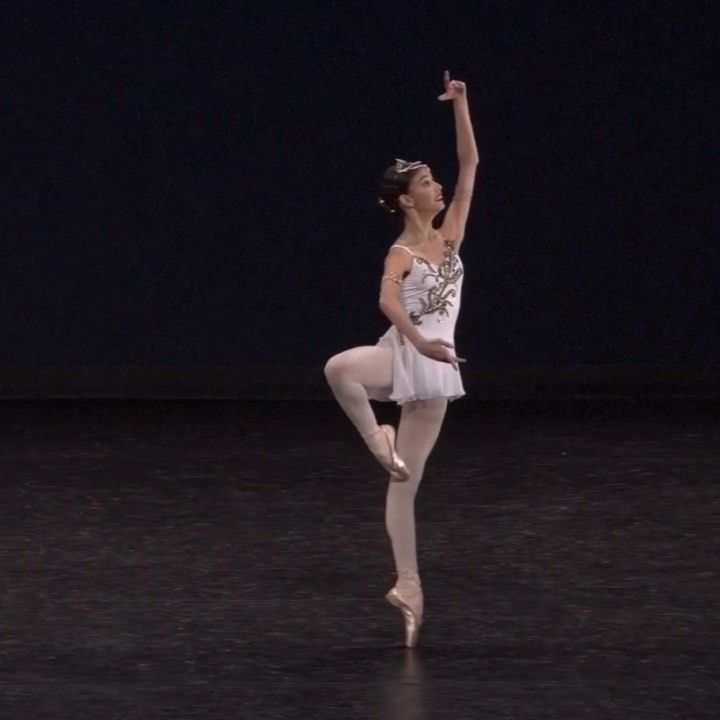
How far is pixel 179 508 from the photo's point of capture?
9141 mm

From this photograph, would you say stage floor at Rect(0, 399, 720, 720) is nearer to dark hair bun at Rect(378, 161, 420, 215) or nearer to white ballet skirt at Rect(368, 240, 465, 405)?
white ballet skirt at Rect(368, 240, 465, 405)

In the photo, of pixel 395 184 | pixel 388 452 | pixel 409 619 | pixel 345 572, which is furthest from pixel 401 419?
pixel 345 572

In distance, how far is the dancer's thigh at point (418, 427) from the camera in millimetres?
6191

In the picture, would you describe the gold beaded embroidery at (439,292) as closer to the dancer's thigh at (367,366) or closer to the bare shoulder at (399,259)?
the bare shoulder at (399,259)

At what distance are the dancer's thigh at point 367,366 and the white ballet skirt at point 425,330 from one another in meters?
0.03

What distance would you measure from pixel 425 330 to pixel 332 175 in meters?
8.09

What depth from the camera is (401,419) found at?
623 centimetres

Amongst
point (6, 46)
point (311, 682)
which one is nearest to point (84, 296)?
point (6, 46)

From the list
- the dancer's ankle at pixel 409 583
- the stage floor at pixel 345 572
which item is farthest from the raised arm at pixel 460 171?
the stage floor at pixel 345 572

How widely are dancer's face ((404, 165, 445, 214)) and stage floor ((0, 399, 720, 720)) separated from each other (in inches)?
53.6

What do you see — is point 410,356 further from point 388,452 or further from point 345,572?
point 345,572

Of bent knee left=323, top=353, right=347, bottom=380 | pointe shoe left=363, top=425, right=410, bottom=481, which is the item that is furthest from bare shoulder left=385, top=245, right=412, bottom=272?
pointe shoe left=363, top=425, right=410, bottom=481

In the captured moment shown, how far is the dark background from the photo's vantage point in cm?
1404

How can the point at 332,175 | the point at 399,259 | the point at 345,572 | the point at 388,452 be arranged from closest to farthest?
1. the point at 388,452
2. the point at 399,259
3. the point at 345,572
4. the point at 332,175
